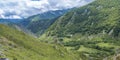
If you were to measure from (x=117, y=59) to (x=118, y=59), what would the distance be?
2.90ft

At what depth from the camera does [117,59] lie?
18400 centimetres

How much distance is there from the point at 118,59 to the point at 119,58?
33.6 inches

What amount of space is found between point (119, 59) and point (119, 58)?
160 cm

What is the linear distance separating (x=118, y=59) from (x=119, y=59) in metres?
1.54

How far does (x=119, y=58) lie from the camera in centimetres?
Result: 18325

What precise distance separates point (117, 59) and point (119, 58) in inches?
57.8

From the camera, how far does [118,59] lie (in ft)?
601

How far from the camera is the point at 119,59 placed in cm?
18175
